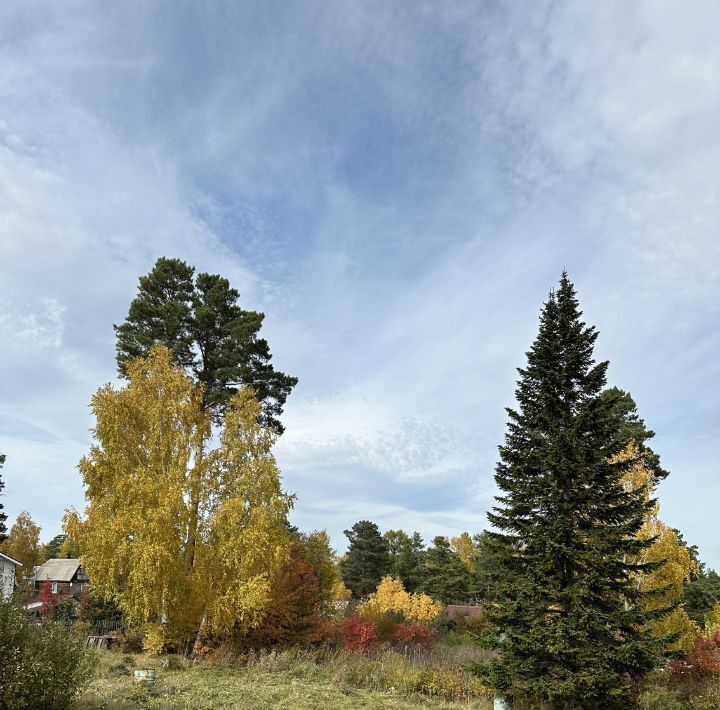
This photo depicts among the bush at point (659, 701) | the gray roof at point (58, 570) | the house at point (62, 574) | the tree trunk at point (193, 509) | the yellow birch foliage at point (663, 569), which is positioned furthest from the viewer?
the gray roof at point (58, 570)

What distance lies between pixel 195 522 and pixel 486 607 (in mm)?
10301

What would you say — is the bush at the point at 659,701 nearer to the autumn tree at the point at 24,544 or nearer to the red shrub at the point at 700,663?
the red shrub at the point at 700,663

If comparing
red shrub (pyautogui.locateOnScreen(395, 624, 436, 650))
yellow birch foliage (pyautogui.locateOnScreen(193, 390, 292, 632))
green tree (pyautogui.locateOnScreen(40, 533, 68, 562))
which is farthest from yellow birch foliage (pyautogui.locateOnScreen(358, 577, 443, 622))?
green tree (pyautogui.locateOnScreen(40, 533, 68, 562))

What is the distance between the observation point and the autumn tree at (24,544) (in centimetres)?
4497

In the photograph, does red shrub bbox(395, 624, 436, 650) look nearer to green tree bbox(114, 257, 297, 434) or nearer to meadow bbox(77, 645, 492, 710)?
meadow bbox(77, 645, 492, 710)

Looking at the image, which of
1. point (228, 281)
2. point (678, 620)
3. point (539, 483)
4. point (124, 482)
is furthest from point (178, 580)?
point (678, 620)

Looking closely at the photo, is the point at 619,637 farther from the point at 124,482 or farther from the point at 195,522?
the point at 124,482

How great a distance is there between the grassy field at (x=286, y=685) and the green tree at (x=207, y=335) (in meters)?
12.5

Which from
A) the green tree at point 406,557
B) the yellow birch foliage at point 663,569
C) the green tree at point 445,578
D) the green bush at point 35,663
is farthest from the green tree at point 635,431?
the green tree at point 406,557

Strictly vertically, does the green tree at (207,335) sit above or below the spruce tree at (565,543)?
above

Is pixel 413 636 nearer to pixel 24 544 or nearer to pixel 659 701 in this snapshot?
pixel 659 701

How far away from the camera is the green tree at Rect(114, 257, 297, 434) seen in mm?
27938

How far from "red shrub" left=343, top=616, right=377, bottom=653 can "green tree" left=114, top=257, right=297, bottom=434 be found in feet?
33.2

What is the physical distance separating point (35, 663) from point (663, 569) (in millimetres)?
21775
